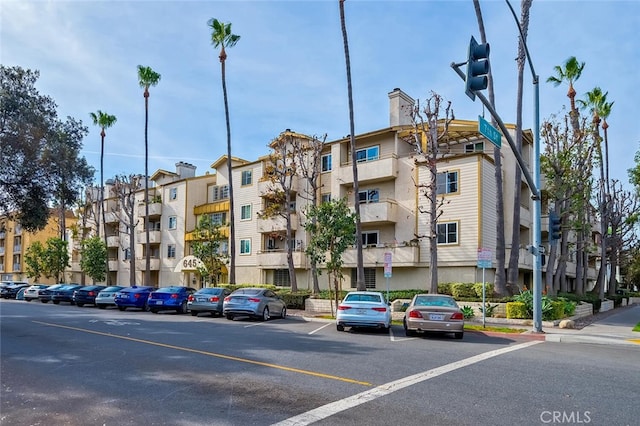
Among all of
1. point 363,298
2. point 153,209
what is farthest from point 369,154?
point 153,209

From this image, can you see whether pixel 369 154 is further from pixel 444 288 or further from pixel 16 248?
pixel 16 248

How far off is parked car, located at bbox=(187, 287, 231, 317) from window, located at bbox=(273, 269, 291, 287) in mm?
13961

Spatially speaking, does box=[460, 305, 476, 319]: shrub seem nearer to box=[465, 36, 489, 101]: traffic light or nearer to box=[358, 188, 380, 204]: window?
box=[358, 188, 380, 204]: window

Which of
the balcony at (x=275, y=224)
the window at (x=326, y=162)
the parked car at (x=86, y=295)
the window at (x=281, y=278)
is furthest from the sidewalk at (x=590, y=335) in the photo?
the parked car at (x=86, y=295)

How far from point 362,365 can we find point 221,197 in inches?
1466

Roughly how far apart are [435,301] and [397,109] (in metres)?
20.4

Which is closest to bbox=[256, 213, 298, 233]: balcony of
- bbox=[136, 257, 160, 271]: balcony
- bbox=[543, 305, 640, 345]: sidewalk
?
bbox=[136, 257, 160, 271]: balcony

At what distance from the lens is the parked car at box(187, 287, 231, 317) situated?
2272 cm

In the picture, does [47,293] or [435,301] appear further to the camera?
[47,293]

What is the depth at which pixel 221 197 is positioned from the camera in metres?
45.6

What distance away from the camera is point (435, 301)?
52.4 ft

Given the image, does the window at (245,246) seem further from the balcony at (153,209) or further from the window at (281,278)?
the balcony at (153,209)

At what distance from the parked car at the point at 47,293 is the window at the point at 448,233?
26882 mm

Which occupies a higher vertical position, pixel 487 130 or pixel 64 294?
pixel 487 130
